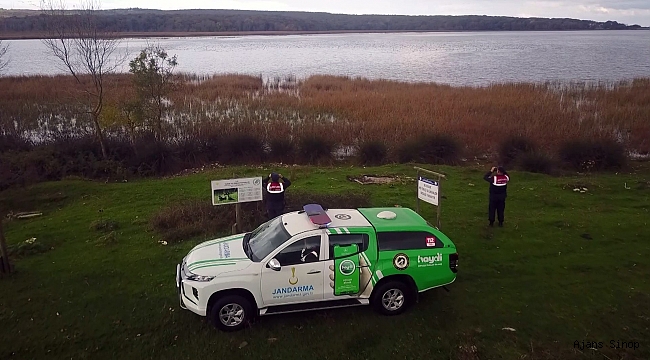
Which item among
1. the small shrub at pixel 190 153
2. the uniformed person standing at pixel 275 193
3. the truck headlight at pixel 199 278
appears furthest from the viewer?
the small shrub at pixel 190 153

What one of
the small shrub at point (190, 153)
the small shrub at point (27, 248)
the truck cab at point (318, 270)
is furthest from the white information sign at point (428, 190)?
the small shrub at point (190, 153)

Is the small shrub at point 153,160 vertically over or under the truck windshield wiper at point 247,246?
under

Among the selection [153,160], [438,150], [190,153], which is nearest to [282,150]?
[190,153]

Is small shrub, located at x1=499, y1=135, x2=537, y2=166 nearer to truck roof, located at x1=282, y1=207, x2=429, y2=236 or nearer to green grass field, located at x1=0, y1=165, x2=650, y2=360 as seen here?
green grass field, located at x1=0, y1=165, x2=650, y2=360

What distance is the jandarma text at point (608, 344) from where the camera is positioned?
784cm

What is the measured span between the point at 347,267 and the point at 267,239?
1524 mm

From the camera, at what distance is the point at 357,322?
8531mm

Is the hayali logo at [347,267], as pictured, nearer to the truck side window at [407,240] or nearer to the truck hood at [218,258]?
the truck side window at [407,240]

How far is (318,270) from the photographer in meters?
8.30

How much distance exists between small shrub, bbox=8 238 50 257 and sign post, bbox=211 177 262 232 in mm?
4299

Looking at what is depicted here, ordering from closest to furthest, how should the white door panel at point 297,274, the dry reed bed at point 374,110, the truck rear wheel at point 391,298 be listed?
the white door panel at point 297,274
the truck rear wheel at point 391,298
the dry reed bed at point 374,110

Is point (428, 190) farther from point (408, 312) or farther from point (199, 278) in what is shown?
point (199, 278)

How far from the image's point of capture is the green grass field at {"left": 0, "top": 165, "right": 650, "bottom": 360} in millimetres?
7918

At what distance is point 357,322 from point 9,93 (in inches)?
1413
